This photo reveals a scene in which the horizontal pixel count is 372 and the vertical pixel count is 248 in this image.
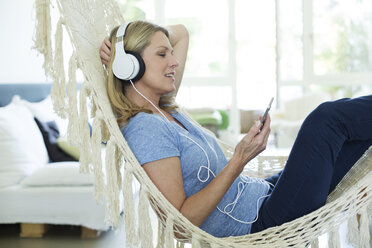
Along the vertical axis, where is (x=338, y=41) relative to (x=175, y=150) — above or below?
above

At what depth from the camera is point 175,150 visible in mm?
1373

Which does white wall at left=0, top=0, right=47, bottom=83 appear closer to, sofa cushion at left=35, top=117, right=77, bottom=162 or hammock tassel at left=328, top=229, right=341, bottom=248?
sofa cushion at left=35, top=117, right=77, bottom=162

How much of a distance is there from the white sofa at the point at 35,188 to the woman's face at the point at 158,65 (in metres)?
1.22

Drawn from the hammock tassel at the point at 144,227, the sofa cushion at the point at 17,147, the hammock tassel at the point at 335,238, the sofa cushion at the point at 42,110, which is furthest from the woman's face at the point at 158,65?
the sofa cushion at the point at 42,110

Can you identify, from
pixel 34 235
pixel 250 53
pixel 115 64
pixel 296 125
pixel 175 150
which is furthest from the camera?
pixel 250 53

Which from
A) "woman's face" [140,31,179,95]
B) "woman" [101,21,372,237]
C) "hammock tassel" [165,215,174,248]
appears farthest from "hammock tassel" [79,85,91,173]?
"hammock tassel" [165,215,174,248]

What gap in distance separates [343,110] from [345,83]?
4653 millimetres

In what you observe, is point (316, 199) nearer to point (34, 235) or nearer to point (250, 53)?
point (34, 235)

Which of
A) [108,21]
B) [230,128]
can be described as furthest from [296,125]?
[108,21]

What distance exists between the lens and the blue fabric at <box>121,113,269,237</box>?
1.37m

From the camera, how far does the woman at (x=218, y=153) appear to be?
1.34 meters

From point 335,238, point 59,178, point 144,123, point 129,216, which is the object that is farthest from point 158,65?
point 59,178

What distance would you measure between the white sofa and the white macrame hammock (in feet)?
3.67

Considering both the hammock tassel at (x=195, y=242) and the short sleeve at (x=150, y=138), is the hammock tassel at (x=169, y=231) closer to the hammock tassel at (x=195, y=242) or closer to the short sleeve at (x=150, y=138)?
the hammock tassel at (x=195, y=242)
